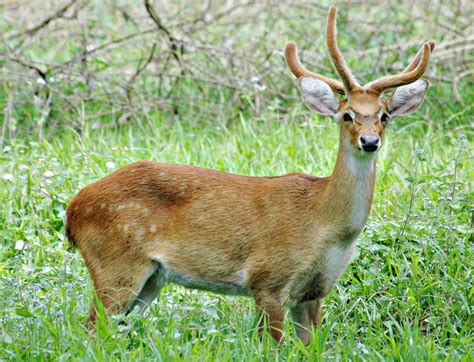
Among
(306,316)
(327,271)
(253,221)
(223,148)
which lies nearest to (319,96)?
(253,221)

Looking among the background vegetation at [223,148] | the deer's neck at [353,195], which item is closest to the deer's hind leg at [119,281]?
the background vegetation at [223,148]

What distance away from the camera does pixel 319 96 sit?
17.1 feet

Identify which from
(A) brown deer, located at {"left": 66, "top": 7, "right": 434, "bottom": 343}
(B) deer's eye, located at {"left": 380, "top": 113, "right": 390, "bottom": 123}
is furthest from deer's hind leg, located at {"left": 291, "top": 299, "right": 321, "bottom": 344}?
(B) deer's eye, located at {"left": 380, "top": 113, "right": 390, "bottom": 123}

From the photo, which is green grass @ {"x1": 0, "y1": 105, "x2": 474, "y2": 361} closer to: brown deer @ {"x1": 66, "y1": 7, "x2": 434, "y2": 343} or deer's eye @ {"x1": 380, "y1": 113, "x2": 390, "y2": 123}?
brown deer @ {"x1": 66, "y1": 7, "x2": 434, "y2": 343}

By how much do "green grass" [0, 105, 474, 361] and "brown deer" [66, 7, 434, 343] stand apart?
0.20m

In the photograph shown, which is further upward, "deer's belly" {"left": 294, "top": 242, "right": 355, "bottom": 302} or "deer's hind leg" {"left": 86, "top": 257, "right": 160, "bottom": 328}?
"deer's belly" {"left": 294, "top": 242, "right": 355, "bottom": 302}

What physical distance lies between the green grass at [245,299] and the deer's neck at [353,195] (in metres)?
0.51

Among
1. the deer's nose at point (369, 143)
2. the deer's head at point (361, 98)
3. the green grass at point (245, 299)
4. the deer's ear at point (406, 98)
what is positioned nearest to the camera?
the green grass at point (245, 299)

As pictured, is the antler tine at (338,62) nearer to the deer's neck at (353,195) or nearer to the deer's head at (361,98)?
the deer's head at (361,98)

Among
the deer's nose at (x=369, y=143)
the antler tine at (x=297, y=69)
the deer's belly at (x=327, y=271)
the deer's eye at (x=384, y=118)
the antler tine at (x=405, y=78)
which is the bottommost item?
the deer's belly at (x=327, y=271)

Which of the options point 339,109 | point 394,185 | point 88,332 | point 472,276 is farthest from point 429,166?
point 88,332

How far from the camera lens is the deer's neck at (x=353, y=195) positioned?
4973 millimetres

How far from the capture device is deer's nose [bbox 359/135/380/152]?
4.75 m

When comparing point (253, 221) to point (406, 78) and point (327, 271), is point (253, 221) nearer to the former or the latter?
point (327, 271)
